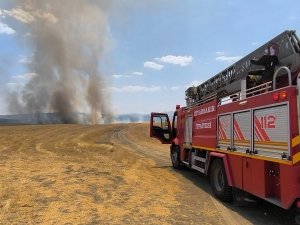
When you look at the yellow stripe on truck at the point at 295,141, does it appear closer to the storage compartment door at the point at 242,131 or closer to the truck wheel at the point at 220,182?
the storage compartment door at the point at 242,131

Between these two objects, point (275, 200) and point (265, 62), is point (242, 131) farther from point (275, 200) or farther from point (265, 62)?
point (265, 62)

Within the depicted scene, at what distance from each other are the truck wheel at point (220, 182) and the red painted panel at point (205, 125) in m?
0.56

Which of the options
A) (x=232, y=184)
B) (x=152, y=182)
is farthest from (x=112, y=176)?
(x=232, y=184)

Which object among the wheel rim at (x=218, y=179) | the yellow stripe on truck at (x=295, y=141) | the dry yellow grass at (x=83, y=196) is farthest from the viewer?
the wheel rim at (x=218, y=179)

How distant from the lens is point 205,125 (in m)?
8.07

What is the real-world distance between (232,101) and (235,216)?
2645 millimetres

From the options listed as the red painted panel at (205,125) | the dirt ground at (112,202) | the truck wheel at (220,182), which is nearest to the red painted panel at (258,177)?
the dirt ground at (112,202)

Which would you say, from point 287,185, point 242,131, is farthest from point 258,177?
point 242,131

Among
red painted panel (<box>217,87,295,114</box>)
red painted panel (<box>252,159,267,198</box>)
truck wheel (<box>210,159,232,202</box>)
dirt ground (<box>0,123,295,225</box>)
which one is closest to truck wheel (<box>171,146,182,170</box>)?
dirt ground (<box>0,123,295,225</box>)

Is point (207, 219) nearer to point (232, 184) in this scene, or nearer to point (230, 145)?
point (232, 184)

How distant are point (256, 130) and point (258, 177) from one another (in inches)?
36.2

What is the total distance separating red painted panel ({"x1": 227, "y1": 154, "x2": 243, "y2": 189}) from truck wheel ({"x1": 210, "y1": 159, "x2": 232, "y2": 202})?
419 mm

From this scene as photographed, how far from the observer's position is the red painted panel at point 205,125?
7391 mm

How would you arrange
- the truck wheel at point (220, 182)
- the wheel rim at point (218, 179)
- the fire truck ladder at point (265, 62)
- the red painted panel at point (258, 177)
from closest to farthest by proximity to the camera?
the red painted panel at point (258, 177)
the fire truck ladder at point (265, 62)
the truck wheel at point (220, 182)
the wheel rim at point (218, 179)
